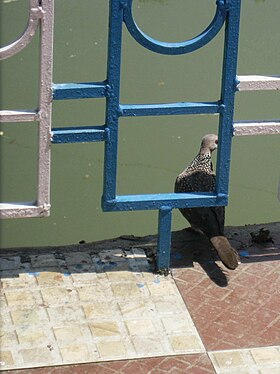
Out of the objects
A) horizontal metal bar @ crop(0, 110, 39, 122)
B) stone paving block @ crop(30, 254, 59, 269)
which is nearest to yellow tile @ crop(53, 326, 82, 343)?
stone paving block @ crop(30, 254, 59, 269)

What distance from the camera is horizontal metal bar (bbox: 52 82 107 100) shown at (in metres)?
6.61

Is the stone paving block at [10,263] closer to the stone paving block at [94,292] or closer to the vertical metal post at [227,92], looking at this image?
the stone paving block at [94,292]

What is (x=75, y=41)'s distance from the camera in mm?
10953

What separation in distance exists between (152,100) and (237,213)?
1.84 metres

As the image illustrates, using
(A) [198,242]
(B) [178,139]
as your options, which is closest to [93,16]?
(B) [178,139]

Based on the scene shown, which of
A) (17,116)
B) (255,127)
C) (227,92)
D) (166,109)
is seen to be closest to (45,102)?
(17,116)

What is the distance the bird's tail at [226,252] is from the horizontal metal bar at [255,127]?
2.60 ft

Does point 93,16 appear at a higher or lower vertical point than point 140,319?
higher

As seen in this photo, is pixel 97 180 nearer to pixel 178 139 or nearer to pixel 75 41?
pixel 178 139

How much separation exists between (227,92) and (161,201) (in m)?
0.85

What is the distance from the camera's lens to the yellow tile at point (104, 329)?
657cm

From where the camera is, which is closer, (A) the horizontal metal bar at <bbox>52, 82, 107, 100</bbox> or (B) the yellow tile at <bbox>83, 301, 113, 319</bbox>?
(A) the horizontal metal bar at <bbox>52, 82, 107, 100</bbox>

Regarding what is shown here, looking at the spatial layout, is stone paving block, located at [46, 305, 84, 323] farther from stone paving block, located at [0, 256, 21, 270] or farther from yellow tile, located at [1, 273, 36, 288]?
stone paving block, located at [0, 256, 21, 270]

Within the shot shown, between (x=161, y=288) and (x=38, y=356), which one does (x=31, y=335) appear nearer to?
(x=38, y=356)
